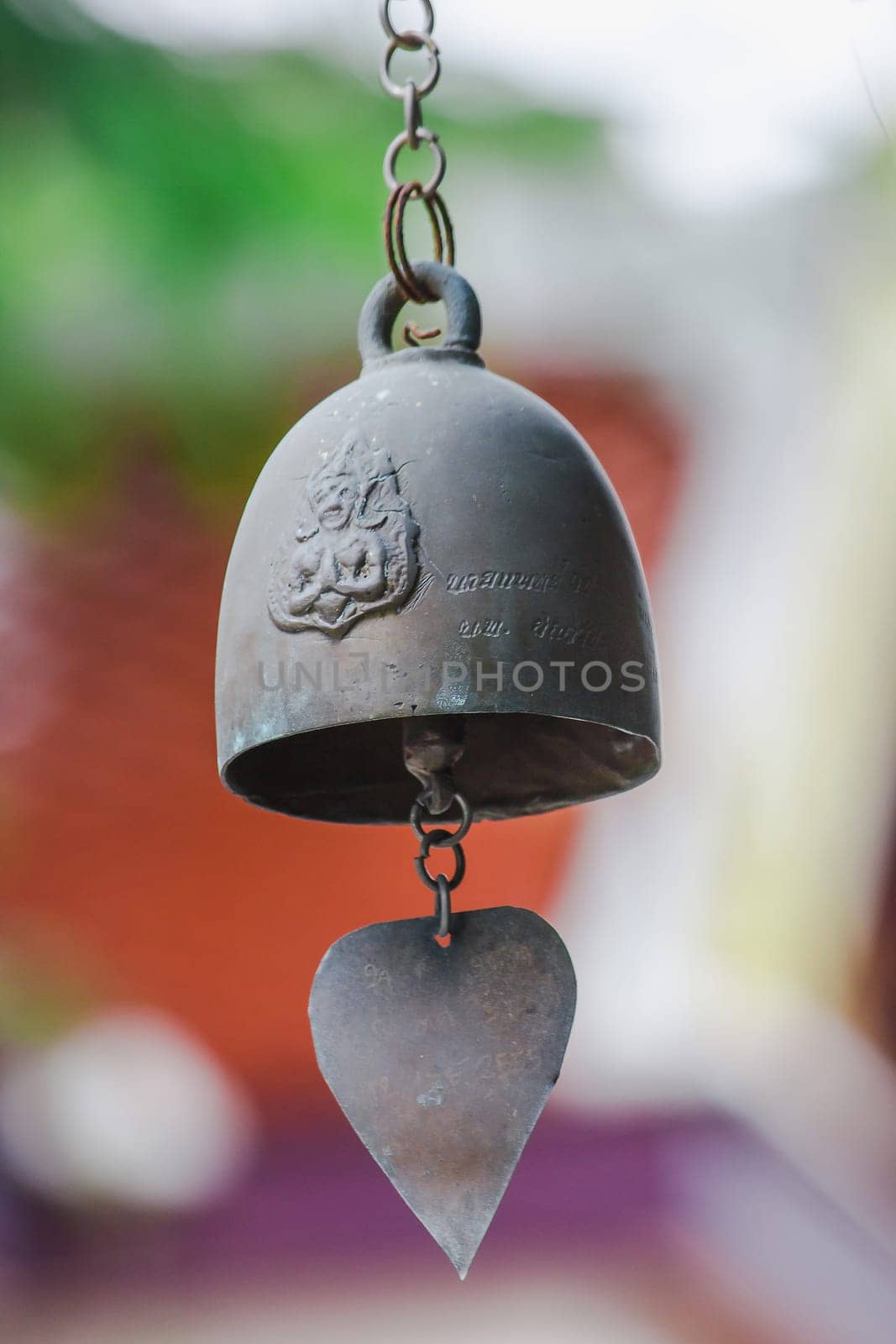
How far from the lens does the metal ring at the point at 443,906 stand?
4.54ft

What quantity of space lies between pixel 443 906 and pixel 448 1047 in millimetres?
128

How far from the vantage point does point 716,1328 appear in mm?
2613

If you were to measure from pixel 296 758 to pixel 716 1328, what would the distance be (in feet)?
5.32

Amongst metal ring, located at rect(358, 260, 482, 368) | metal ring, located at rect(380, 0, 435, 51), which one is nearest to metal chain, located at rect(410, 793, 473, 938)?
metal ring, located at rect(358, 260, 482, 368)

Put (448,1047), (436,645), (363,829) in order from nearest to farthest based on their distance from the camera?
1. (436,645)
2. (448,1047)
3. (363,829)

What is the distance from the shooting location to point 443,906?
1.39 m

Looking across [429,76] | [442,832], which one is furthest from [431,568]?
[429,76]

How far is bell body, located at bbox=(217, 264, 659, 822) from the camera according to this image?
122cm

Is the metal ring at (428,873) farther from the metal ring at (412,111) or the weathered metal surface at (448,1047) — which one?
the metal ring at (412,111)

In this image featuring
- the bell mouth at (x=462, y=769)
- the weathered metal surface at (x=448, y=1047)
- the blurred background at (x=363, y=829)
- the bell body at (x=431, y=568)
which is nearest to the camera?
the bell body at (x=431, y=568)

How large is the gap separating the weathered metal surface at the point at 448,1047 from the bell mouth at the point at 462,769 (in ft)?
0.62

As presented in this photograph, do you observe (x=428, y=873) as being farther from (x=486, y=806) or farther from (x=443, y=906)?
(x=486, y=806)

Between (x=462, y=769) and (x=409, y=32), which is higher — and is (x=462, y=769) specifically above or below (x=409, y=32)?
below

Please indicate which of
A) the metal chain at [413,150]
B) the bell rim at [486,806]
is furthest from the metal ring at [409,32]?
the bell rim at [486,806]
